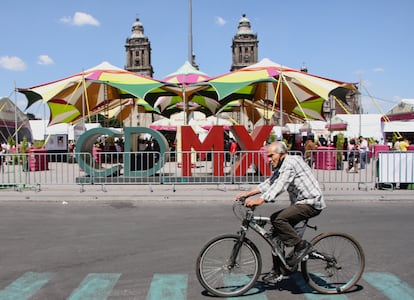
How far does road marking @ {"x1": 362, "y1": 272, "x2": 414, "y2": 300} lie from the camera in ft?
14.3

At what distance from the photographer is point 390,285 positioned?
183 inches

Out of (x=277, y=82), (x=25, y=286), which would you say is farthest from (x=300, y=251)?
(x=277, y=82)

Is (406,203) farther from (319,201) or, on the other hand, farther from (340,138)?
(340,138)

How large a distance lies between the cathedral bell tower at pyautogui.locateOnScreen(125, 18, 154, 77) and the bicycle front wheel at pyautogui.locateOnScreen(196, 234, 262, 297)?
128 m


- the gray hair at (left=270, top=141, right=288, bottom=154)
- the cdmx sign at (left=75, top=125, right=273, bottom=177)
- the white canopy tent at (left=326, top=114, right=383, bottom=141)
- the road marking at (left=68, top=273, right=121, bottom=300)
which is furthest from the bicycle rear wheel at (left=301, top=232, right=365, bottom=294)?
the white canopy tent at (left=326, top=114, right=383, bottom=141)

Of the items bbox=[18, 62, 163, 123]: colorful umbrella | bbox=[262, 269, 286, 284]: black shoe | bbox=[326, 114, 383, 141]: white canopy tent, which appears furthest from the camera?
bbox=[326, 114, 383, 141]: white canopy tent

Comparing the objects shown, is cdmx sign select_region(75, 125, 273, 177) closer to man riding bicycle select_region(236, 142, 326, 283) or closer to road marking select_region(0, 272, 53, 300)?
road marking select_region(0, 272, 53, 300)

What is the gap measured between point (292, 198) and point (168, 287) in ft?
5.52

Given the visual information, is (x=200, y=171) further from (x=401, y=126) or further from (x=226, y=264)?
(x=401, y=126)

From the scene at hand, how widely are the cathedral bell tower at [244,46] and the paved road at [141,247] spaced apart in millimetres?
116500

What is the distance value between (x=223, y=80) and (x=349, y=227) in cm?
1162

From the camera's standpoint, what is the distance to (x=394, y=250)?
612cm

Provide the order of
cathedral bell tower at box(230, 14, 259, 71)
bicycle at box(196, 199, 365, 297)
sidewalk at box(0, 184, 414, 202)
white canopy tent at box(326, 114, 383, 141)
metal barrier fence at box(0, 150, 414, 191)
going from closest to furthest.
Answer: bicycle at box(196, 199, 365, 297), sidewalk at box(0, 184, 414, 202), metal barrier fence at box(0, 150, 414, 191), white canopy tent at box(326, 114, 383, 141), cathedral bell tower at box(230, 14, 259, 71)

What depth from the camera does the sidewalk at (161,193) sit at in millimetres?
11172
